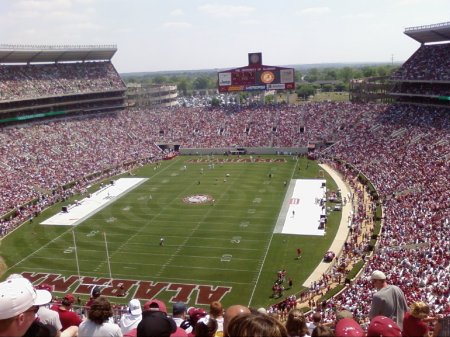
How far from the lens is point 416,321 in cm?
554

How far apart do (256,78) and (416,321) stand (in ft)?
207

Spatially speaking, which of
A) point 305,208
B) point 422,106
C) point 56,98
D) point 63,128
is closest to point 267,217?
point 305,208

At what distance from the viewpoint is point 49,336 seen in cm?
439

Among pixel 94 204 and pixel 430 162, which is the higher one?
pixel 430 162

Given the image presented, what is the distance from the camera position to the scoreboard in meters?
66.2

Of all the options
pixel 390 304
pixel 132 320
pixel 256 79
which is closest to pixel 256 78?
pixel 256 79

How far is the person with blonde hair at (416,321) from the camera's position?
18.0 ft

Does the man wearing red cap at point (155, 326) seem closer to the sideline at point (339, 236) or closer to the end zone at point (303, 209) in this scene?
the sideline at point (339, 236)

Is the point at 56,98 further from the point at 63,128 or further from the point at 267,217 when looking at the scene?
the point at 267,217

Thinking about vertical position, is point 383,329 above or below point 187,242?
above

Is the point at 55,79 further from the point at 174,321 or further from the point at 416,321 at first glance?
the point at 416,321

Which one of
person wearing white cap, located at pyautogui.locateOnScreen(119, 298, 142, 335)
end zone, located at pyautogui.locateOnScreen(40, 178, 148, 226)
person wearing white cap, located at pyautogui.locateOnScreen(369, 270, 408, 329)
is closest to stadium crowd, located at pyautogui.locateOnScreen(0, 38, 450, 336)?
person wearing white cap, located at pyautogui.locateOnScreen(369, 270, 408, 329)

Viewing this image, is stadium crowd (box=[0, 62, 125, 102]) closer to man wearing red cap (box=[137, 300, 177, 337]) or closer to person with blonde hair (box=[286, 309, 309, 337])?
man wearing red cap (box=[137, 300, 177, 337])

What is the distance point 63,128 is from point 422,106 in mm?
44144
